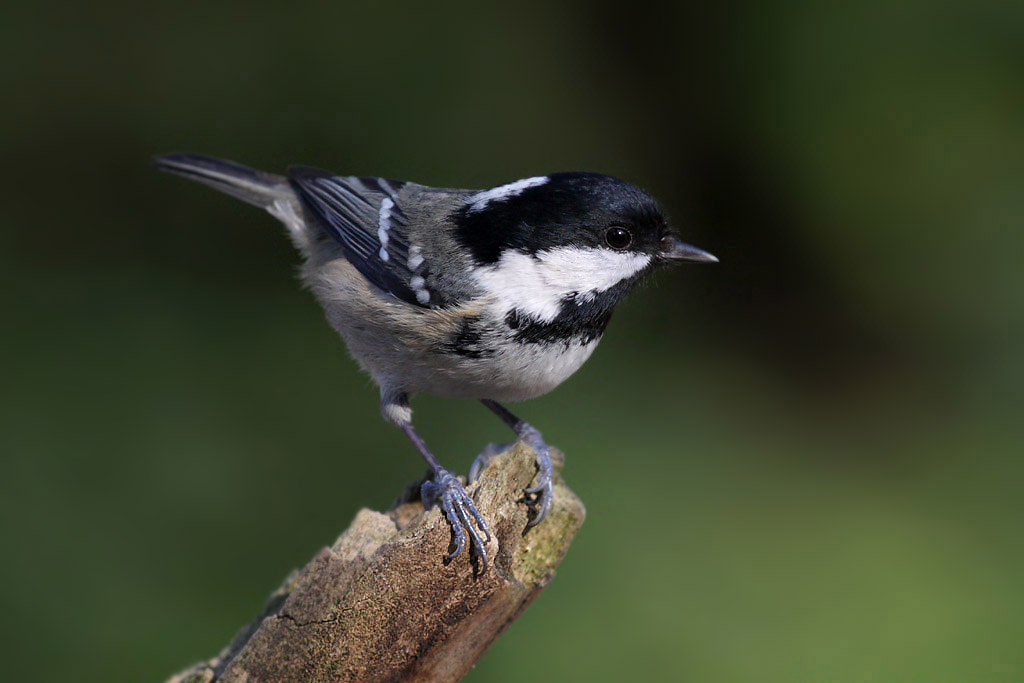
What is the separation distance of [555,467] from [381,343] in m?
0.39

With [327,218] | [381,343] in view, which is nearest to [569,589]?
[381,343]

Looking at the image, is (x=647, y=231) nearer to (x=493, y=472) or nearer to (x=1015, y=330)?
(x=493, y=472)

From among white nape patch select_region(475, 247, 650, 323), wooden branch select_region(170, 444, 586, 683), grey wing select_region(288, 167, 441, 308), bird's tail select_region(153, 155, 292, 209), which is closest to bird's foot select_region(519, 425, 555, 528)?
wooden branch select_region(170, 444, 586, 683)

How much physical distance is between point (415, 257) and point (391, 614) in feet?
2.29

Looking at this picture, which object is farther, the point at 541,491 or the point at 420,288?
the point at 420,288

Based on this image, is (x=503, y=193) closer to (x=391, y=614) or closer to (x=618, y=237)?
(x=618, y=237)

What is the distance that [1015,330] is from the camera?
279cm

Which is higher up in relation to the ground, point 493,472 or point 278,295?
point 278,295

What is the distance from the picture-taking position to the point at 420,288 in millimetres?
1747

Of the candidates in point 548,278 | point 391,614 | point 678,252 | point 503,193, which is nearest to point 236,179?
point 503,193

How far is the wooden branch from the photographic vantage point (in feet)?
4.47

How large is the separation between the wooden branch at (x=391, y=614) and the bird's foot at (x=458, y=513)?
0.02 metres

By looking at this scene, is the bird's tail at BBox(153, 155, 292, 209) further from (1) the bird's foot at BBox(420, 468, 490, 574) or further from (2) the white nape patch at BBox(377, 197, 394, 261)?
(1) the bird's foot at BBox(420, 468, 490, 574)

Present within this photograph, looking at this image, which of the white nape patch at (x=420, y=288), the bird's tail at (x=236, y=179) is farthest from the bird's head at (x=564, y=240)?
the bird's tail at (x=236, y=179)
